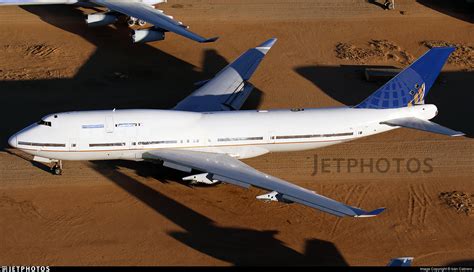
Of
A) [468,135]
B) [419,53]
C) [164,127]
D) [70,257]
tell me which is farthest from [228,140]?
[419,53]

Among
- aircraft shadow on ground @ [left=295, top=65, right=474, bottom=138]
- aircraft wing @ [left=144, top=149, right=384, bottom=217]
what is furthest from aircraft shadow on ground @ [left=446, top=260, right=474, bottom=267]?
aircraft shadow on ground @ [left=295, top=65, right=474, bottom=138]

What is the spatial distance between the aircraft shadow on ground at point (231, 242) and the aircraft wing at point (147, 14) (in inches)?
499

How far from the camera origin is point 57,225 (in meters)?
30.6

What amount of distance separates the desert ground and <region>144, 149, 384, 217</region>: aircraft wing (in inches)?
63.2

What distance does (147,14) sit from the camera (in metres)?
45.2

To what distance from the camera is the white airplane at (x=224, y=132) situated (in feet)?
105

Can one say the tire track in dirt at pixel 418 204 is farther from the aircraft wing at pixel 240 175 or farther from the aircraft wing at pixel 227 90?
the aircraft wing at pixel 227 90

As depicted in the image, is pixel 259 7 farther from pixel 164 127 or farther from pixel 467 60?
pixel 164 127

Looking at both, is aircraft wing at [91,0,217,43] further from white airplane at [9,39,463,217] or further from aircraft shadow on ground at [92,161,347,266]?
aircraft shadow on ground at [92,161,347,266]

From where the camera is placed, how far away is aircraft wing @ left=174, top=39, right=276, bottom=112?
121 ft

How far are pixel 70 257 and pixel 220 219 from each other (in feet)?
21.7

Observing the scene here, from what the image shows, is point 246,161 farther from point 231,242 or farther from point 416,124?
point 416,124

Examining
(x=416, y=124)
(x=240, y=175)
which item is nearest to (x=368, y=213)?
(x=240, y=175)

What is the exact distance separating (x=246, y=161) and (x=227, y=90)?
4.55m
